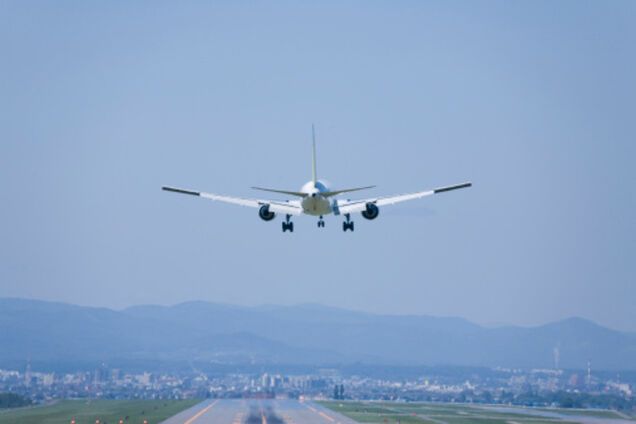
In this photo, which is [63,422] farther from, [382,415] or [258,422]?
[382,415]

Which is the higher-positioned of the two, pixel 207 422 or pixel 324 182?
pixel 324 182

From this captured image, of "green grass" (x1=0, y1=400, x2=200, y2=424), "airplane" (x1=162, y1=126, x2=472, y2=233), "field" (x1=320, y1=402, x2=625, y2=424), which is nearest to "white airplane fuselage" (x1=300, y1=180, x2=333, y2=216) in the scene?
"airplane" (x1=162, y1=126, x2=472, y2=233)

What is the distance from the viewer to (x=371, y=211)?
336 ft

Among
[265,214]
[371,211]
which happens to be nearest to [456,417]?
[371,211]

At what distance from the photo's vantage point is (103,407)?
194250 millimetres

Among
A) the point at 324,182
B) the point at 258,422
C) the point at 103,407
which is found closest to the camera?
the point at 324,182

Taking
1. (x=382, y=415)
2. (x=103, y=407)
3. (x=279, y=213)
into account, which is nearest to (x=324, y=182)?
(x=279, y=213)

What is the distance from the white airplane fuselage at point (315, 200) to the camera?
321 ft

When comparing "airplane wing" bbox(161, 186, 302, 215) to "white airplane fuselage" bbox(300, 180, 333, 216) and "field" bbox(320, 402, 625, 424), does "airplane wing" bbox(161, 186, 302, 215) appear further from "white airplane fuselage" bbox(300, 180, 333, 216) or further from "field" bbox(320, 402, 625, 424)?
"field" bbox(320, 402, 625, 424)

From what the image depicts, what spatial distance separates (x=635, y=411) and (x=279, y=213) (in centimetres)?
11272

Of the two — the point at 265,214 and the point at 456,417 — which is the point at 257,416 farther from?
the point at 265,214

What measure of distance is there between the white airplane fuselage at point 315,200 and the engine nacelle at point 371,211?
3.50 m

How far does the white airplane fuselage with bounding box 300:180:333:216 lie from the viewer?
321 feet

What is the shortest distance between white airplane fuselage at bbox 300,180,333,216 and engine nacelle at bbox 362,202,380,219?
3.50 metres
